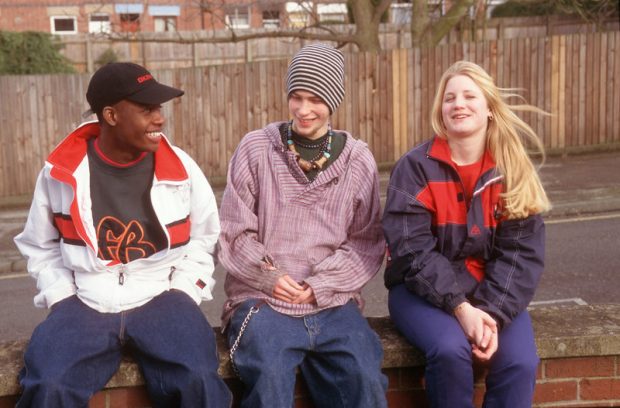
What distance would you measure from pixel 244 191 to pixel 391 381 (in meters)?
1.01

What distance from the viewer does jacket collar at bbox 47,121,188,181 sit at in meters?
3.34

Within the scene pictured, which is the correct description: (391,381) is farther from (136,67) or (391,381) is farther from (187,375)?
(136,67)

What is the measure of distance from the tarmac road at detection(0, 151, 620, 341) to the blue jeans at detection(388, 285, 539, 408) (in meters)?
3.57

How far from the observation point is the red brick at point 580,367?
136 inches

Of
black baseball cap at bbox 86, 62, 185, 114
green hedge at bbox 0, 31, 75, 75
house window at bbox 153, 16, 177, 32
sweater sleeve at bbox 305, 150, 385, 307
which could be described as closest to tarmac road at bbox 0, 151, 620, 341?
sweater sleeve at bbox 305, 150, 385, 307

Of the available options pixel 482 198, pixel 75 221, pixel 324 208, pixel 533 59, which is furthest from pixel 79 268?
pixel 533 59

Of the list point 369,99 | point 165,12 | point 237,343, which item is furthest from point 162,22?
point 237,343

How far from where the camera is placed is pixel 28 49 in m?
18.4

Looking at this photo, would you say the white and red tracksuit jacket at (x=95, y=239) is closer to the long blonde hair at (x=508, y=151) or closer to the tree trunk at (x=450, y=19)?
the long blonde hair at (x=508, y=151)

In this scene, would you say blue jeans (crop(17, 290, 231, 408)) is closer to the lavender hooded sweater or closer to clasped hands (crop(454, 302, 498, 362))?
the lavender hooded sweater

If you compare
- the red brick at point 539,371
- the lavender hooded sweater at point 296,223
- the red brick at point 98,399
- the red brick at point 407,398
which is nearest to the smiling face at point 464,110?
the lavender hooded sweater at point 296,223

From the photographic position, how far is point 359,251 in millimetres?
3607

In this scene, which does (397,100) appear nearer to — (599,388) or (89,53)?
(89,53)

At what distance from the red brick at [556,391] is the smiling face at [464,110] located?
1.08 m
